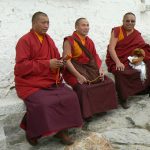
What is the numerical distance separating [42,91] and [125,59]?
170cm

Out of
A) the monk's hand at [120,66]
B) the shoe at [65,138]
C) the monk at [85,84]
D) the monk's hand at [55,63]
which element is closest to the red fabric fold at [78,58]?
the monk at [85,84]

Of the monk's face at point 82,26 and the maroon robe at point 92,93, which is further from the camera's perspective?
the monk's face at point 82,26

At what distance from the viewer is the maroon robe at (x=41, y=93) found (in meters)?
4.02

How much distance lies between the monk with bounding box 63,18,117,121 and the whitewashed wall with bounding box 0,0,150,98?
2.59 ft

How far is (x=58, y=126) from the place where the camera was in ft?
13.3

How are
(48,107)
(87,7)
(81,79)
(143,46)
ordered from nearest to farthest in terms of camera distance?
(48,107) → (81,79) → (143,46) → (87,7)

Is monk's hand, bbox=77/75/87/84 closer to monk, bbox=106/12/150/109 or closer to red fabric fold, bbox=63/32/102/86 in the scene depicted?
red fabric fold, bbox=63/32/102/86

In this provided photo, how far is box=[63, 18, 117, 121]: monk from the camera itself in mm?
4625

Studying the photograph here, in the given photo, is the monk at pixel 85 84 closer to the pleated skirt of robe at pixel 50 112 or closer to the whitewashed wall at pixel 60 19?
the pleated skirt of robe at pixel 50 112

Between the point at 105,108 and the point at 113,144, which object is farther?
the point at 105,108

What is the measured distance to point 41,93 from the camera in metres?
4.16

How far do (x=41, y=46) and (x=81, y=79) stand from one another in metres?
0.74

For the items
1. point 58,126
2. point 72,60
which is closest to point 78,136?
point 58,126

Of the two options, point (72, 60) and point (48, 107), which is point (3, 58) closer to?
point (72, 60)
